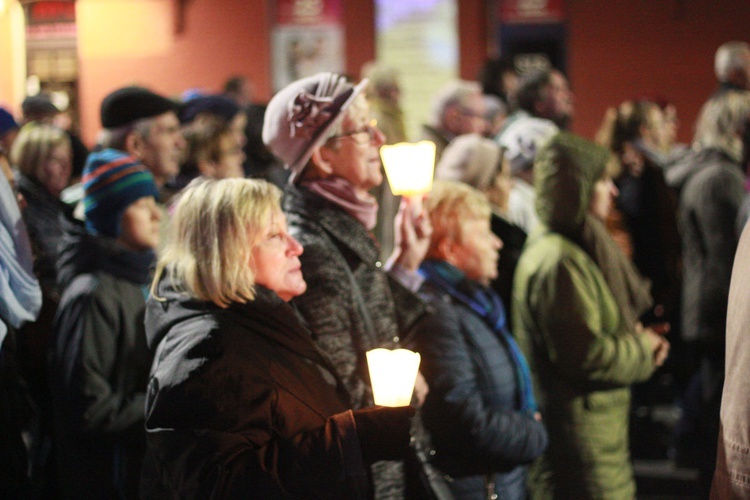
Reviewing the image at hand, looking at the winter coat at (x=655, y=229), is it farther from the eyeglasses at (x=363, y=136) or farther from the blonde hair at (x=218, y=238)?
the blonde hair at (x=218, y=238)

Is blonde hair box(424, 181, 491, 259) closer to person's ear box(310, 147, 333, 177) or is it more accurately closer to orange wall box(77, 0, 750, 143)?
person's ear box(310, 147, 333, 177)

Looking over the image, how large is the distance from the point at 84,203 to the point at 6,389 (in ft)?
3.59

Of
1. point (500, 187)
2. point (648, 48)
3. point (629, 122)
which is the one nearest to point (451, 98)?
point (629, 122)

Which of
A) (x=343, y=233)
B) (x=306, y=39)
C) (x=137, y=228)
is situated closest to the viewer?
(x=343, y=233)

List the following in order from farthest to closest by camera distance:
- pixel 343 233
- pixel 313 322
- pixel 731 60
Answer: pixel 731 60 → pixel 343 233 → pixel 313 322

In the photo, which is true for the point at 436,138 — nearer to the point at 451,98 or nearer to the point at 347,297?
the point at 451,98

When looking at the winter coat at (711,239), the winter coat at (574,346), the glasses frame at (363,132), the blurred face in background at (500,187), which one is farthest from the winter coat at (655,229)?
the glasses frame at (363,132)

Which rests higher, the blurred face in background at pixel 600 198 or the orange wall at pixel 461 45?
the orange wall at pixel 461 45

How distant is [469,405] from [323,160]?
95cm

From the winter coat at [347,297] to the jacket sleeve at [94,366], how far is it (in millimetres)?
849

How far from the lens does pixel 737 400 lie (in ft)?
6.28

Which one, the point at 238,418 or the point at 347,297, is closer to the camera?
the point at 238,418

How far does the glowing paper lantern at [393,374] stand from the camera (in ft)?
7.18

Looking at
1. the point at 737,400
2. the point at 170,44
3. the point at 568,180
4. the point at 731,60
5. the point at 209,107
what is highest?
the point at 170,44
